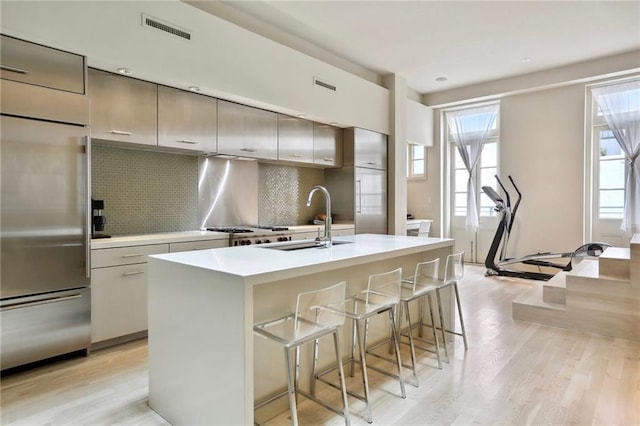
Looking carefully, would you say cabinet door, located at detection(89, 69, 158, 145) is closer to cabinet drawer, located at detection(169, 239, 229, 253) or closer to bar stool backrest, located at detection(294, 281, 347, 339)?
cabinet drawer, located at detection(169, 239, 229, 253)

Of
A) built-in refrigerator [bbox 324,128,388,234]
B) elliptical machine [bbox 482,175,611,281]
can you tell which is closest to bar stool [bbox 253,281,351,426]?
built-in refrigerator [bbox 324,128,388,234]

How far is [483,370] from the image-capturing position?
2555mm

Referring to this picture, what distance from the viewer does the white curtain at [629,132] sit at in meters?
5.11

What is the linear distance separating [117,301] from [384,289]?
209 centimetres

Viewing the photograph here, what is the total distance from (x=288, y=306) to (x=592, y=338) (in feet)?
9.07

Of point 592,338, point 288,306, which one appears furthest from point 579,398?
point 288,306

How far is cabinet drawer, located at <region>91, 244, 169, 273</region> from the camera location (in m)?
2.82

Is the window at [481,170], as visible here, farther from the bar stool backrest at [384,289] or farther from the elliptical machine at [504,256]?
the bar stool backrest at [384,289]

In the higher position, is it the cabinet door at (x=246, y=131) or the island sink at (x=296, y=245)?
the cabinet door at (x=246, y=131)

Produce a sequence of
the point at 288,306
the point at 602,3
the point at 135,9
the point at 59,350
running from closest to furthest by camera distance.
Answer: the point at 288,306 < the point at 59,350 < the point at 135,9 < the point at 602,3

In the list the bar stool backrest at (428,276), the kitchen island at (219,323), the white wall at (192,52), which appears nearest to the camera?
the kitchen island at (219,323)

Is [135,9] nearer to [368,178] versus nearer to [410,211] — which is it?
[368,178]

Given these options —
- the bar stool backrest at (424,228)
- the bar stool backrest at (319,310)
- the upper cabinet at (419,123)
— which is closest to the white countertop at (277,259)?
the bar stool backrest at (319,310)

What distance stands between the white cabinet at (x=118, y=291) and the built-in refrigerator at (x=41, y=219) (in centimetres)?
8
